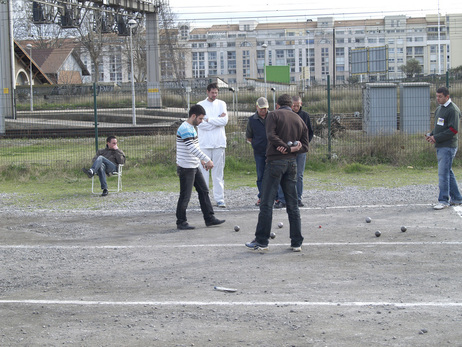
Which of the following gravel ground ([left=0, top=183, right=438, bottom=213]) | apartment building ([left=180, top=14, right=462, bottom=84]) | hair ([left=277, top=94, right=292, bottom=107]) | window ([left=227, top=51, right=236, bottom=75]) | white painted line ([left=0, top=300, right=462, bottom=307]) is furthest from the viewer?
window ([left=227, top=51, right=236, bottom=75])

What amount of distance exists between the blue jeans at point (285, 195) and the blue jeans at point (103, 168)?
612 centimetres

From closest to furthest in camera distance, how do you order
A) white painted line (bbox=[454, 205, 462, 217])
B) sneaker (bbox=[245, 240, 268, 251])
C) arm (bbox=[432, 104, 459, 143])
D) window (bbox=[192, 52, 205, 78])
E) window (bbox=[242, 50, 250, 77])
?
sneaker (bbox=[245, 240, 268, 251]) → white painted line (bbox=[454, 205, 462, 217]) → arm (bbox=[432, 104, 459, 143]) → window (bbox=[242, 50, 250, 77]) → window (bbox=[192, 52, 205, 78])

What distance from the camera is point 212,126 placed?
11.3 m

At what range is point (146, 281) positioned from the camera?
6828mm

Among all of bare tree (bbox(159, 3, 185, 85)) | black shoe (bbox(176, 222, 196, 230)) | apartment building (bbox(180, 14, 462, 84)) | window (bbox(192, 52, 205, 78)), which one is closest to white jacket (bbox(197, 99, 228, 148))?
black shoe (bbox(176, 222, 196, 230))

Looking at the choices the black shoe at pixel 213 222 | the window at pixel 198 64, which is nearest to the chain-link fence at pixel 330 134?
the black shoe at pixel 213 222

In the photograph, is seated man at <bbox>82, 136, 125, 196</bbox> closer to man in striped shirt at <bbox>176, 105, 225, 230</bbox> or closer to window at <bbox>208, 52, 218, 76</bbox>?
man in striped shirt at <bbox>176, 105, 225, 230</bbox>

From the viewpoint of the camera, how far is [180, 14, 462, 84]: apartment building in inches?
4313

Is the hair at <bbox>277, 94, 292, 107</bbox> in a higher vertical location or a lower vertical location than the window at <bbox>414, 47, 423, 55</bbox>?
lower

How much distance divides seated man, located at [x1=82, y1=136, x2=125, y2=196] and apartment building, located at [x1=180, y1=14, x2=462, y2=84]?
9306 centimetres

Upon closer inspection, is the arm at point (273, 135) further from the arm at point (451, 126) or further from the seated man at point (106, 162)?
the seated man at point (106, 162)

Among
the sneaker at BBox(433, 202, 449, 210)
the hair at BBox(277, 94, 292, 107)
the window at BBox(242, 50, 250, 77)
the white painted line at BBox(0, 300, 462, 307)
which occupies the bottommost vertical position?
the white painted line at BBox(0, 300, 462, 307)

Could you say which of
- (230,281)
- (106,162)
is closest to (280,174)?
(230,281)

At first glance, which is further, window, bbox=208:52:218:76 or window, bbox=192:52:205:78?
window, bbox=208:52:218:76
